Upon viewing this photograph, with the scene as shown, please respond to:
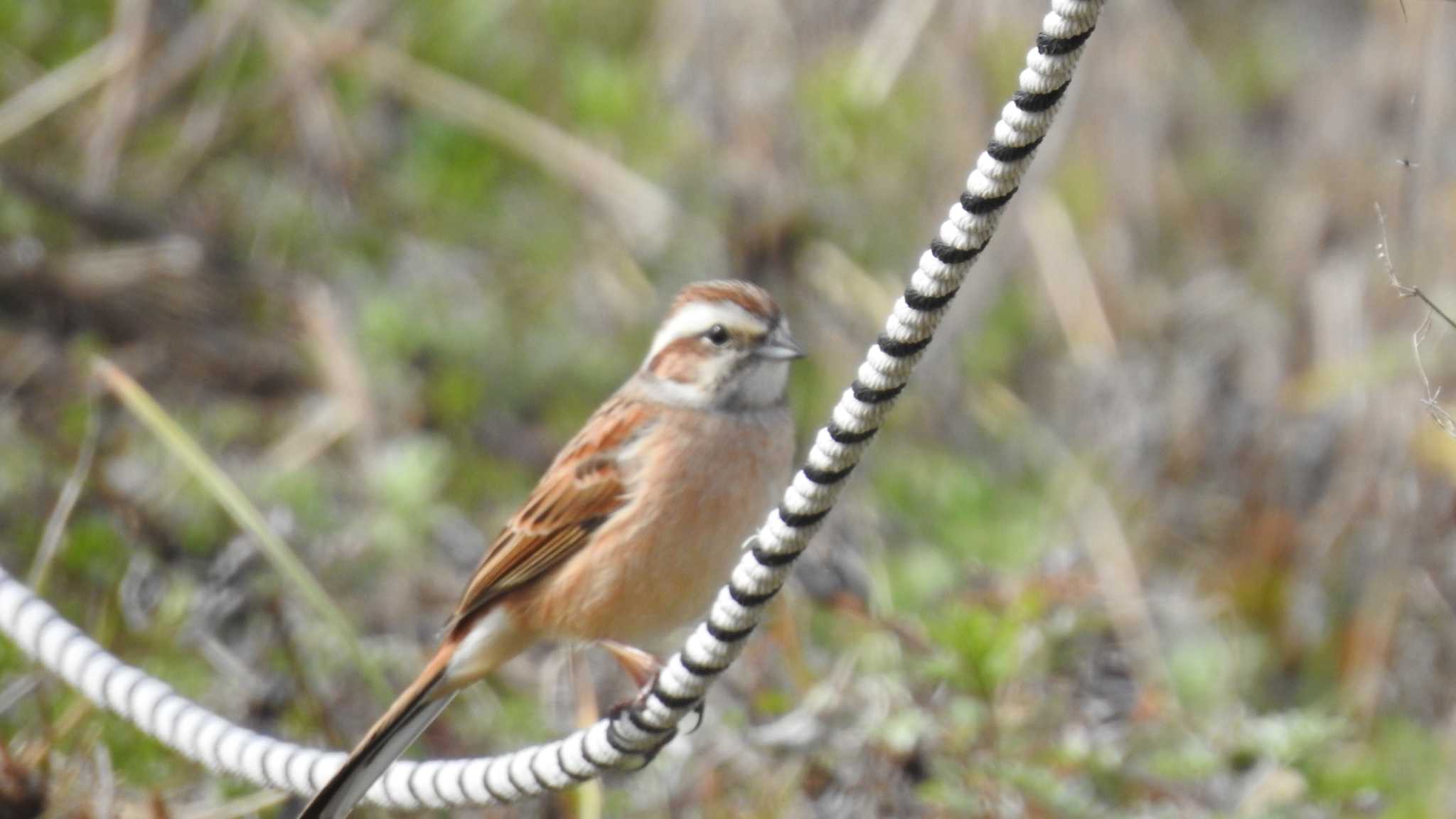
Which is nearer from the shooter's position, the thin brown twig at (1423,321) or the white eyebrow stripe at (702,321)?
the thin brown twig at (1423,321)

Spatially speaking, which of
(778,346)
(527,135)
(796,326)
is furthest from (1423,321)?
(527,135)

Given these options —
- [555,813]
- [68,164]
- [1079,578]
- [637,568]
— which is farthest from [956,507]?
[68,164]

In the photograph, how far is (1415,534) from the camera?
18.8ft

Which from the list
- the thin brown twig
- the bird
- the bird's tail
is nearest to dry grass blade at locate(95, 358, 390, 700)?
the bird

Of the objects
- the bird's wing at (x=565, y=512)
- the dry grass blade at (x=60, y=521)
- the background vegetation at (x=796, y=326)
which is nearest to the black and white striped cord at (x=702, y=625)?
the dry grass blade at (x=60, y=521)

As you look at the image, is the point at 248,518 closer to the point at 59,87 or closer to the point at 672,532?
the point at 672,532

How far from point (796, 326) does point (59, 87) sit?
2.68 metres

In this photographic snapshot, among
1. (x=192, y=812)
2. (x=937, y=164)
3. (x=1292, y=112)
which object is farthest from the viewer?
(x=1292, y=112)

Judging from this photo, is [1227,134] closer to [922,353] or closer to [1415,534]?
[1415,534]

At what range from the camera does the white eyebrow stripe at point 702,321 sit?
380 centimetres

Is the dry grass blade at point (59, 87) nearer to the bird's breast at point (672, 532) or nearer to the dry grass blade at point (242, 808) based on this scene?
the dry grass blade at point (242, 808)

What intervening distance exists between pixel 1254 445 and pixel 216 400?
371cm

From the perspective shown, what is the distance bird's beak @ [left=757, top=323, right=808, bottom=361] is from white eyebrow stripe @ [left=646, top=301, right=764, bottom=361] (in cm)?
3

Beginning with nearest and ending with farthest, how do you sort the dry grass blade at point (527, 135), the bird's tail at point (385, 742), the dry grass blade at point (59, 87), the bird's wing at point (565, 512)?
the bird's tail at point (385, 742)
the bird's wing at point (565, 512)
the dry grass blade at point (59, 87)
the dry grass blade at point (527, 135)
